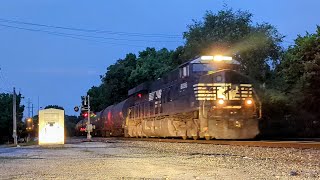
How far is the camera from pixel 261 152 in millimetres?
14445

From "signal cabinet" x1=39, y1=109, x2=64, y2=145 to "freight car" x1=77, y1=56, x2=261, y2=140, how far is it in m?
5.85

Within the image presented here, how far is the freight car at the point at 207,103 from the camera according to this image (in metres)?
20.2

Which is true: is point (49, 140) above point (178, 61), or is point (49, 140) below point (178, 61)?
below

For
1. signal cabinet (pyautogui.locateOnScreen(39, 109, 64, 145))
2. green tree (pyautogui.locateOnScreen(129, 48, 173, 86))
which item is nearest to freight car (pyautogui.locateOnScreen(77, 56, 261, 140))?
signal cabinet (pyautogui.locateOnScreen(39, 109, 64, 145))

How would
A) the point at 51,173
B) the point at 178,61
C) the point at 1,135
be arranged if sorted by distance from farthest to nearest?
the point at 1,135 → the point at 178,61 → the point at 51,173

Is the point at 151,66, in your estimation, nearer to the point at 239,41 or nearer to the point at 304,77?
the point at 239,41

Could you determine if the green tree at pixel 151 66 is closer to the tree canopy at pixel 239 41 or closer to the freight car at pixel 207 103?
the tree canopy at pixel 239 41

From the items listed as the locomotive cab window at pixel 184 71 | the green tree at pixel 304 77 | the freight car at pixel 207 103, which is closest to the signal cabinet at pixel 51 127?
the freight car at pixel 207 103

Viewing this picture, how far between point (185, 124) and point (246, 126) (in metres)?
3.87

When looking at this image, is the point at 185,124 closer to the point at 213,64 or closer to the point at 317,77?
the point at 213,64

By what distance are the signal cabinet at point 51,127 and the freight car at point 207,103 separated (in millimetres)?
5847

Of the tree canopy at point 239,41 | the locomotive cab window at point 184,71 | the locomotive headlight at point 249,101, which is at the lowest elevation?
the locomotive headlight at point 249,101

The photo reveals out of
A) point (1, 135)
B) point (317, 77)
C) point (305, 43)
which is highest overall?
point (305, 43)

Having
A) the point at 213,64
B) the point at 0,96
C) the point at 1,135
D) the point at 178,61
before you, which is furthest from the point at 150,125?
the point at 0,96
